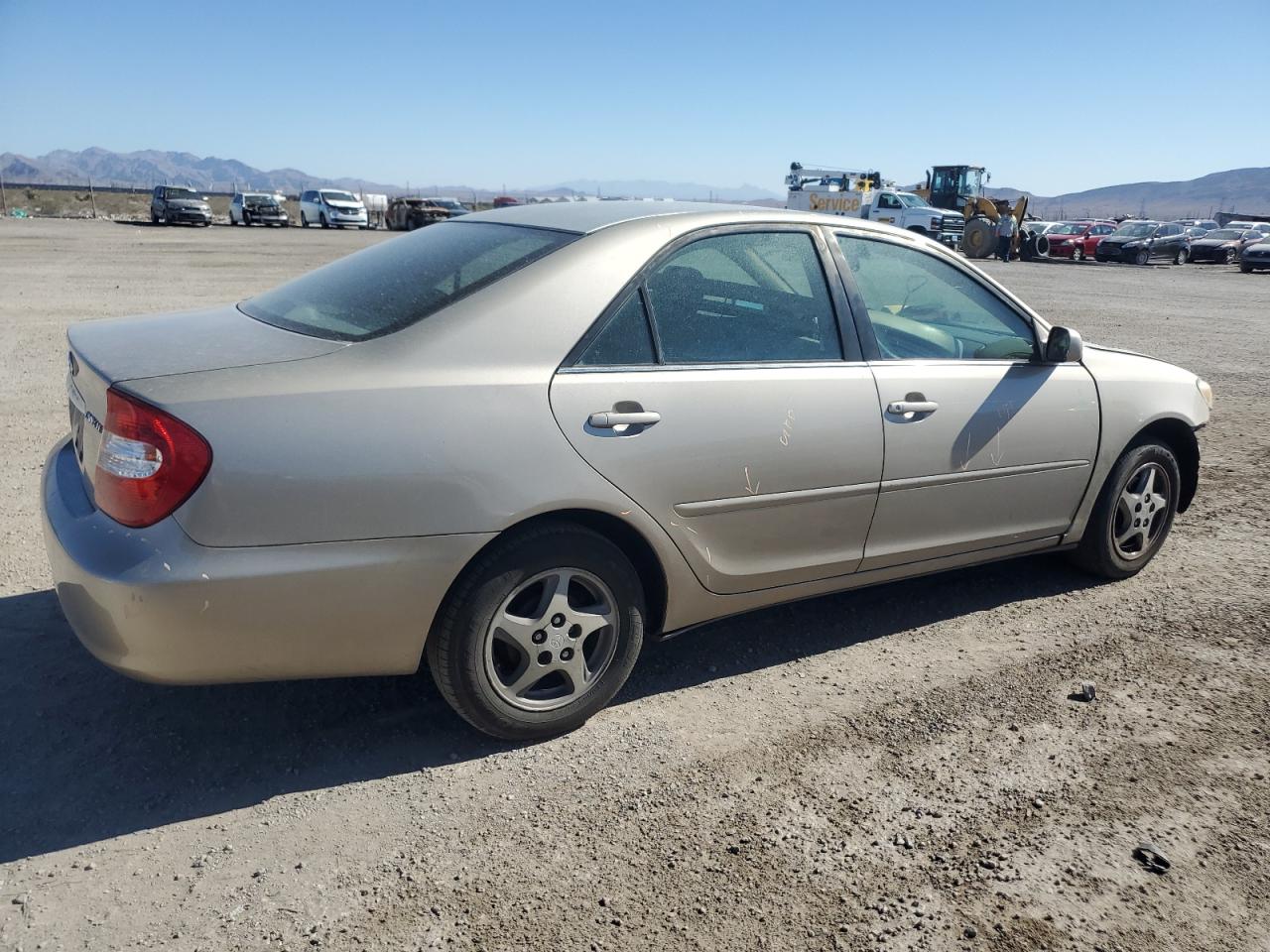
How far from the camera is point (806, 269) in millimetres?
3842

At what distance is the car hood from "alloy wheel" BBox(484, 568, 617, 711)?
0.96 metres

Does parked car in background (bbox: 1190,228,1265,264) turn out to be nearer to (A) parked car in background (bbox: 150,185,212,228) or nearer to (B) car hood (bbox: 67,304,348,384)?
(A) parked car in background (bbox: 150,185,212,228)

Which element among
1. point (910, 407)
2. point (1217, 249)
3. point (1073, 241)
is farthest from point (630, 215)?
point (1217, 249)

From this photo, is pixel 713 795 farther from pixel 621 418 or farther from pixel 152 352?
pixel 152 352

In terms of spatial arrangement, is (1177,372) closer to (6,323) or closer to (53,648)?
(53,648)

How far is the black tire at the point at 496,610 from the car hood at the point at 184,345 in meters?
0.81

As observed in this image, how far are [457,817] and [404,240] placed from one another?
2.24m

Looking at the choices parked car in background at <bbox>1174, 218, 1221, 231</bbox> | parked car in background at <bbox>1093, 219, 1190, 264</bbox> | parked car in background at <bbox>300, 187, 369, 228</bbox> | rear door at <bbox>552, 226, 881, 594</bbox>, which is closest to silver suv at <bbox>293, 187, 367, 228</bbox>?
parked car in background at <bbox>300, 187, 369, 228</bbox>

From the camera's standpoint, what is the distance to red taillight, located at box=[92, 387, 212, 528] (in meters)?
2.64

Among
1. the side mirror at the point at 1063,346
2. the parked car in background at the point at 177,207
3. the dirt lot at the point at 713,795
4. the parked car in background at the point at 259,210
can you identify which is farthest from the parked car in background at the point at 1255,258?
the parked car in background at the point at 177,207

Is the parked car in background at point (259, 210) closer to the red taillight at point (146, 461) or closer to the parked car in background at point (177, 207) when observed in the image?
the parked car in background at point (177, 207)

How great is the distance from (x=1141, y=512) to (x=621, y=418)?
3.02 metres

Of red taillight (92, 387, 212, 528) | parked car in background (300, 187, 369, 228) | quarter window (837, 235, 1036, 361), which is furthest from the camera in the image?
parked car in background (300, 187, 369, 228)

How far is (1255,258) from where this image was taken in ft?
114
